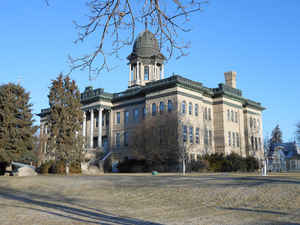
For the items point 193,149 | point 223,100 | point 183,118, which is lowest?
point 193,149

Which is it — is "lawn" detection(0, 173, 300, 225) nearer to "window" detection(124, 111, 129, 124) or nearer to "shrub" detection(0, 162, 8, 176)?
"shrub" detection(0, 162, 8, 176)

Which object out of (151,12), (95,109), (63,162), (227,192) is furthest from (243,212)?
(95,109)

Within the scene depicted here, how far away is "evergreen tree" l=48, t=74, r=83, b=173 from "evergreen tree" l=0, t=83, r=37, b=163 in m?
2.79

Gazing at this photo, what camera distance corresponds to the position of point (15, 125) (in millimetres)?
39406

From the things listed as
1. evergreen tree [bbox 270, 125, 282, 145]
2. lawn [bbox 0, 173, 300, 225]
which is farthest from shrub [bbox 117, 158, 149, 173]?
evergreen tree [bbox 270, 125, 282, 145]

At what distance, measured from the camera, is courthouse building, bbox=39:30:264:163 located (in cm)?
5022

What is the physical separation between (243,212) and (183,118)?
119 feet

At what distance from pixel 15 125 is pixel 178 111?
2037 centimetres

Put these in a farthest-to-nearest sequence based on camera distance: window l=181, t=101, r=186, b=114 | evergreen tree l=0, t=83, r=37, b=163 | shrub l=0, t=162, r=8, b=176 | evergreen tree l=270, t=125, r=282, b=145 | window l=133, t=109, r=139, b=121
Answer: evergreen tree l=270, t=125, r=282, b=145
window l=133, t=109, r=139, b=121
window l=181, t=101, r=186, b=114
shrub l=0, t=162, r=8, b=176
evergreen tree l=0, t=83, r=37, b=163

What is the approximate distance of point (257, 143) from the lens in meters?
63.9

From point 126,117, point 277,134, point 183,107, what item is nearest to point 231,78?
point 183,107

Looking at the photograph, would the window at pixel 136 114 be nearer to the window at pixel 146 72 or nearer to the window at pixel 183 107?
the window at pixel 183 107

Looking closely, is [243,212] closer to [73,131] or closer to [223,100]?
[73,131]

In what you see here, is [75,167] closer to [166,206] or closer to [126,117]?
Result: [126,117]
